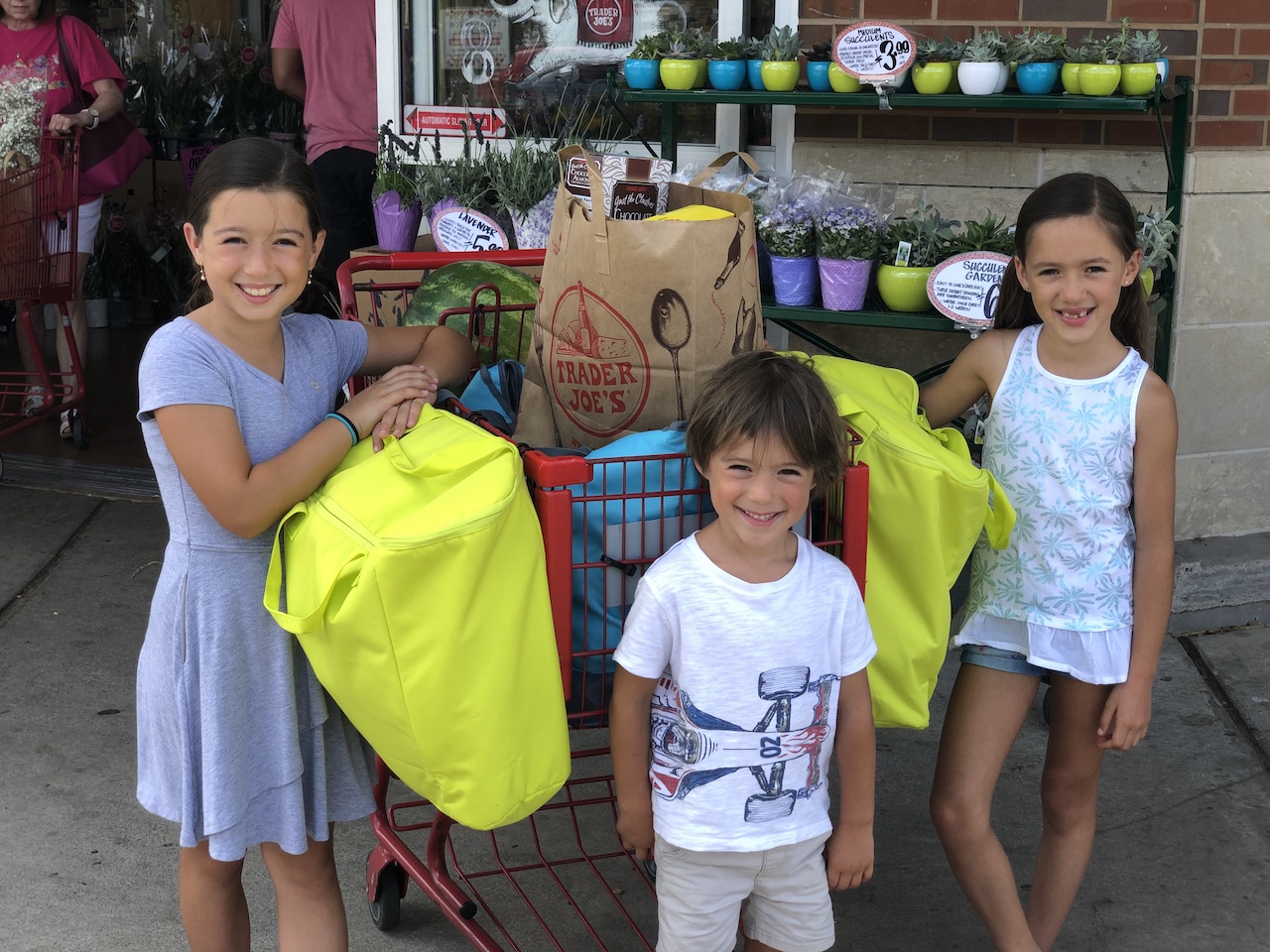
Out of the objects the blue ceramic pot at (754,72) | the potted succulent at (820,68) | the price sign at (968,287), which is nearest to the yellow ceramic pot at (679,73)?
the blue ceramic pot at (754,72)

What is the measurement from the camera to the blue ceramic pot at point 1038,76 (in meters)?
4.05

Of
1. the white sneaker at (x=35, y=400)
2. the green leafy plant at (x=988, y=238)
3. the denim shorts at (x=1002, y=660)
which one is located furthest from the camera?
the white sneaker at (x=35, y=400)

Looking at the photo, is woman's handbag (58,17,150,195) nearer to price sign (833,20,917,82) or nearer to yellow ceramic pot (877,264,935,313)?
price sign (833,20,917,82)

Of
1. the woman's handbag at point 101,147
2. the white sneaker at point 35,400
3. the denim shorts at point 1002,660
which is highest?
the woman's handbag at point 101,147

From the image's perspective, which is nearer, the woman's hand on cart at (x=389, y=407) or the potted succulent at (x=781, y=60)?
the woman's hand on cart at (x=389, y=407)

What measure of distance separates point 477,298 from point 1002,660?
1.32 metres

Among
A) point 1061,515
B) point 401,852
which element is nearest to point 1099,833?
point 1061,515

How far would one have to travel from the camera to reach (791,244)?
13.8ft

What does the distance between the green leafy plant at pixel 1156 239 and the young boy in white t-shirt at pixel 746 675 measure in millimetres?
2359

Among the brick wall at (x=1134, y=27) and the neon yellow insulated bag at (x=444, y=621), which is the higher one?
the brick wall at (x=1134, y=27)

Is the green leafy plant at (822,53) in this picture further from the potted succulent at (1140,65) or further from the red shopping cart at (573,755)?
the red shopping cart at (573,755)

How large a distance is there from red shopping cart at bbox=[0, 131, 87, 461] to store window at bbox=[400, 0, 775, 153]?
1416mm

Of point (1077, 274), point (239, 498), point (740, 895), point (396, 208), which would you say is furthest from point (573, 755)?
point (396, 208)

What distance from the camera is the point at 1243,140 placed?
14.5 ft
